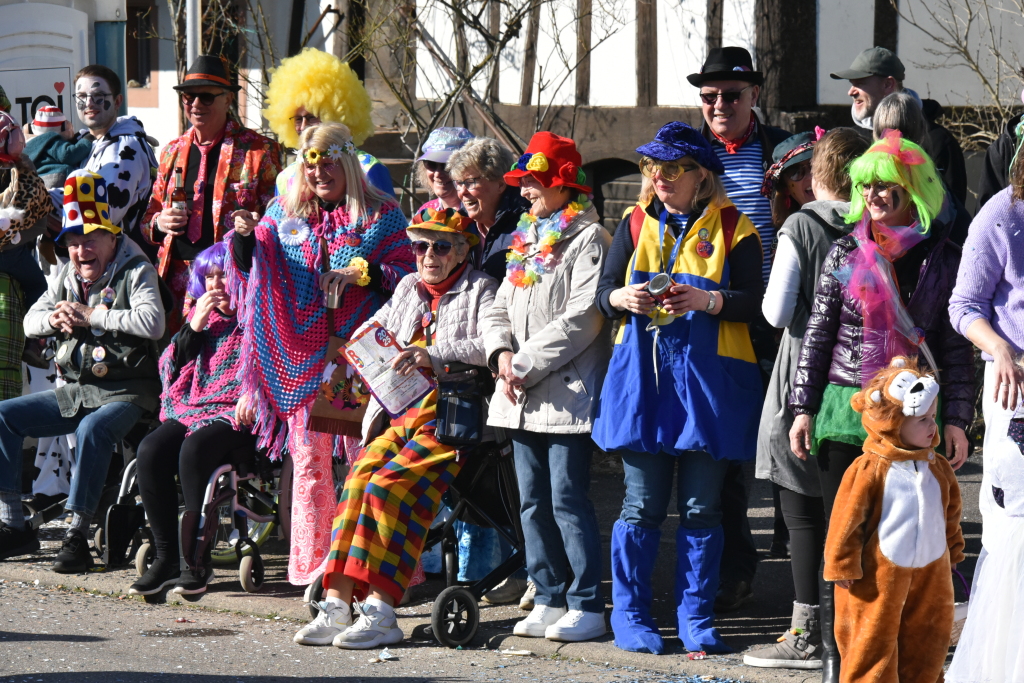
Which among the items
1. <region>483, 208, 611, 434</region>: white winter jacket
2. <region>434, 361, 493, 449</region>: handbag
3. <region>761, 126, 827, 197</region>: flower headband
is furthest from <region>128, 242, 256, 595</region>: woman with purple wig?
<region>761, 126, 827, 197</region>: flower headband

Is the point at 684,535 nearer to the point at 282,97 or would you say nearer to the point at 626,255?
the point at 626,255

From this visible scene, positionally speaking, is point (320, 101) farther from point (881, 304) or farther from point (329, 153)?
point (881, 304)

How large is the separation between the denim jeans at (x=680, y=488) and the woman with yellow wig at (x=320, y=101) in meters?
2.40

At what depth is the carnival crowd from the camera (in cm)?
437

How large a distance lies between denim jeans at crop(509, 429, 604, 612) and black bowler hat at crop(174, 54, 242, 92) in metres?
2.84

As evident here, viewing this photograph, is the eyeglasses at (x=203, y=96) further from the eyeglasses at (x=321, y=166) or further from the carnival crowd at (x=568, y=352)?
the eyeglasses at (x=321, y=166)

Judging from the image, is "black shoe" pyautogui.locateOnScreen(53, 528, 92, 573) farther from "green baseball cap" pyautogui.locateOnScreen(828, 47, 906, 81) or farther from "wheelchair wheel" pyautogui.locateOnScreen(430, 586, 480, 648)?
"green baseball cap" pyautogui.locateOnScreen(828, 47, 906, 81)

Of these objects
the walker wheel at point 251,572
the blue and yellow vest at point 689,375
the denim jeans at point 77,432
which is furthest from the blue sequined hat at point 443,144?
the walker wheel at point 251,572

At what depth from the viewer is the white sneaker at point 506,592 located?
19.9 ft

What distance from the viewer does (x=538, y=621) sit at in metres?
5.48

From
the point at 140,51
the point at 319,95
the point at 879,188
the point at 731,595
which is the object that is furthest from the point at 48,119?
the point at 140,51

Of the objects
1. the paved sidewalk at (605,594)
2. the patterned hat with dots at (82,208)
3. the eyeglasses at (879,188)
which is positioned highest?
the patterned hat with dots at (82,208)

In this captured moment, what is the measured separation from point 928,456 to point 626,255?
4.86 feet

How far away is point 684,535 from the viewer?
522 centimetres
